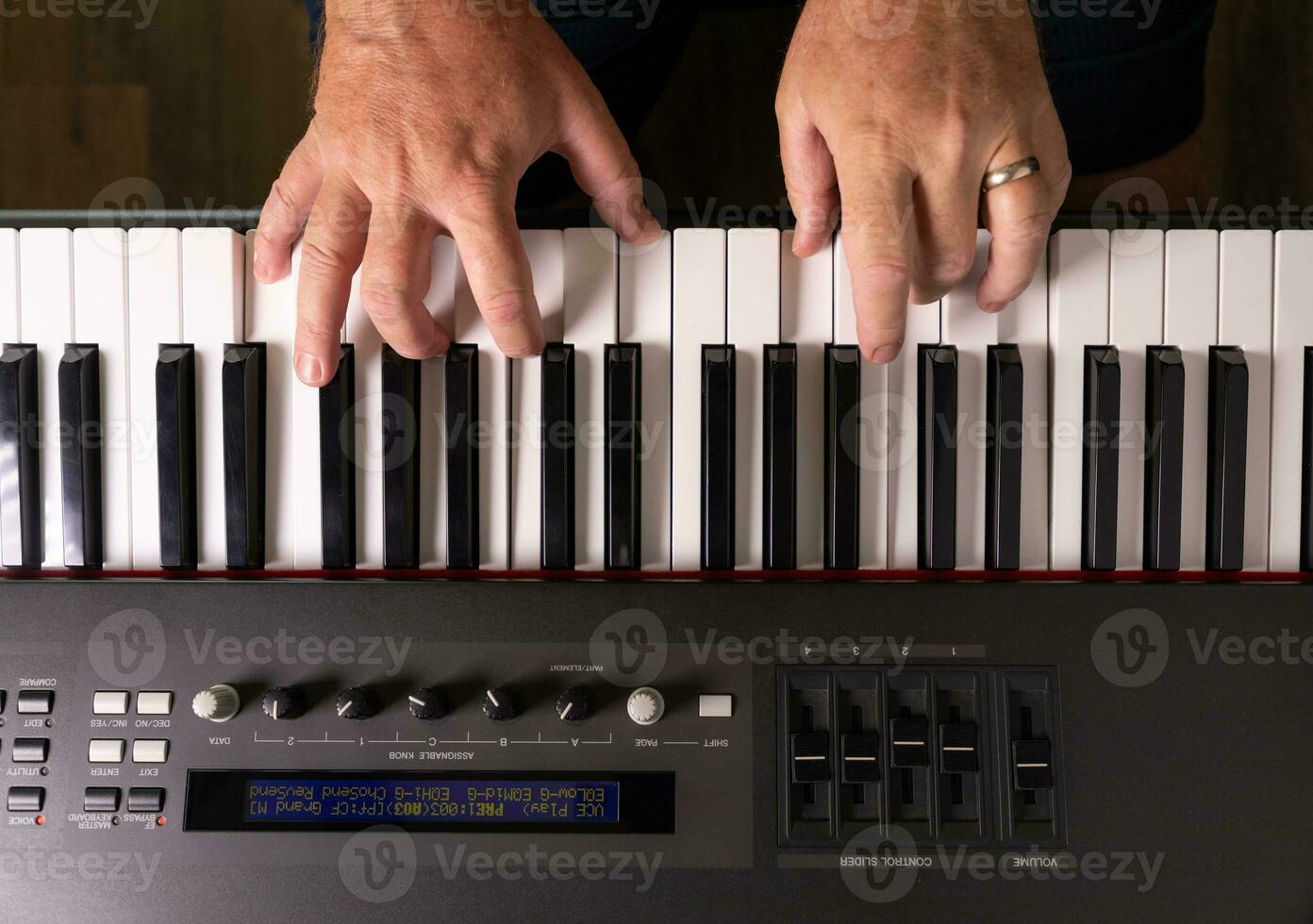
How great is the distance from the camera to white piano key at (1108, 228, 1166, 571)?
2.82ft

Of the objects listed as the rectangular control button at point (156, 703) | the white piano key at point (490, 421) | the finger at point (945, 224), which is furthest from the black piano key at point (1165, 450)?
the rectangular control button at point (156, 703)

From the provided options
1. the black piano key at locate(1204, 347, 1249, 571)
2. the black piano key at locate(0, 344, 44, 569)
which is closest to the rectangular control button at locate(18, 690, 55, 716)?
the black piano key at locate(0, 344, 44, 569)

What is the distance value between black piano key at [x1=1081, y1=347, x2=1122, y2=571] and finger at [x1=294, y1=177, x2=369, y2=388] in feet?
2.47

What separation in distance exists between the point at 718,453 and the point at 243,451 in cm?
48

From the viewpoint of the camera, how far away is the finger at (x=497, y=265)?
79cm

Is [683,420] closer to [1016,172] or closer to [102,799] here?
[1016,172]

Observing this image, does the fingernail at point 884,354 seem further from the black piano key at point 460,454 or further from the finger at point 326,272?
the finger at point 326,272

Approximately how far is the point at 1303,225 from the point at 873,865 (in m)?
0.80

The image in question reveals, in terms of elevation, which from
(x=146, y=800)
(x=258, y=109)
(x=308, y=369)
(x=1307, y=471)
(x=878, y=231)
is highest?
(x=258, y=109)

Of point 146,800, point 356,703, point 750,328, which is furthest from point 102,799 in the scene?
point 750,328

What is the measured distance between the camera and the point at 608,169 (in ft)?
2.84

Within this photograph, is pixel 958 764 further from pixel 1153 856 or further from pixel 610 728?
pixel 610 728

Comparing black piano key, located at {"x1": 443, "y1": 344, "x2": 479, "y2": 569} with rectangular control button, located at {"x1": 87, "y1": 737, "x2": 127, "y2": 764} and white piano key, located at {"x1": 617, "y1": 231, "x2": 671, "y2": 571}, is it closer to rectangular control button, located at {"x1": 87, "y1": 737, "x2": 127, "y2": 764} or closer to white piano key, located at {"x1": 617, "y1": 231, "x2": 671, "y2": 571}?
white piano key, located at {"x1": 617, "y1": 231, "x2": 671, "y2": 571}

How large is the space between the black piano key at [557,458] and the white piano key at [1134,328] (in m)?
0.56
